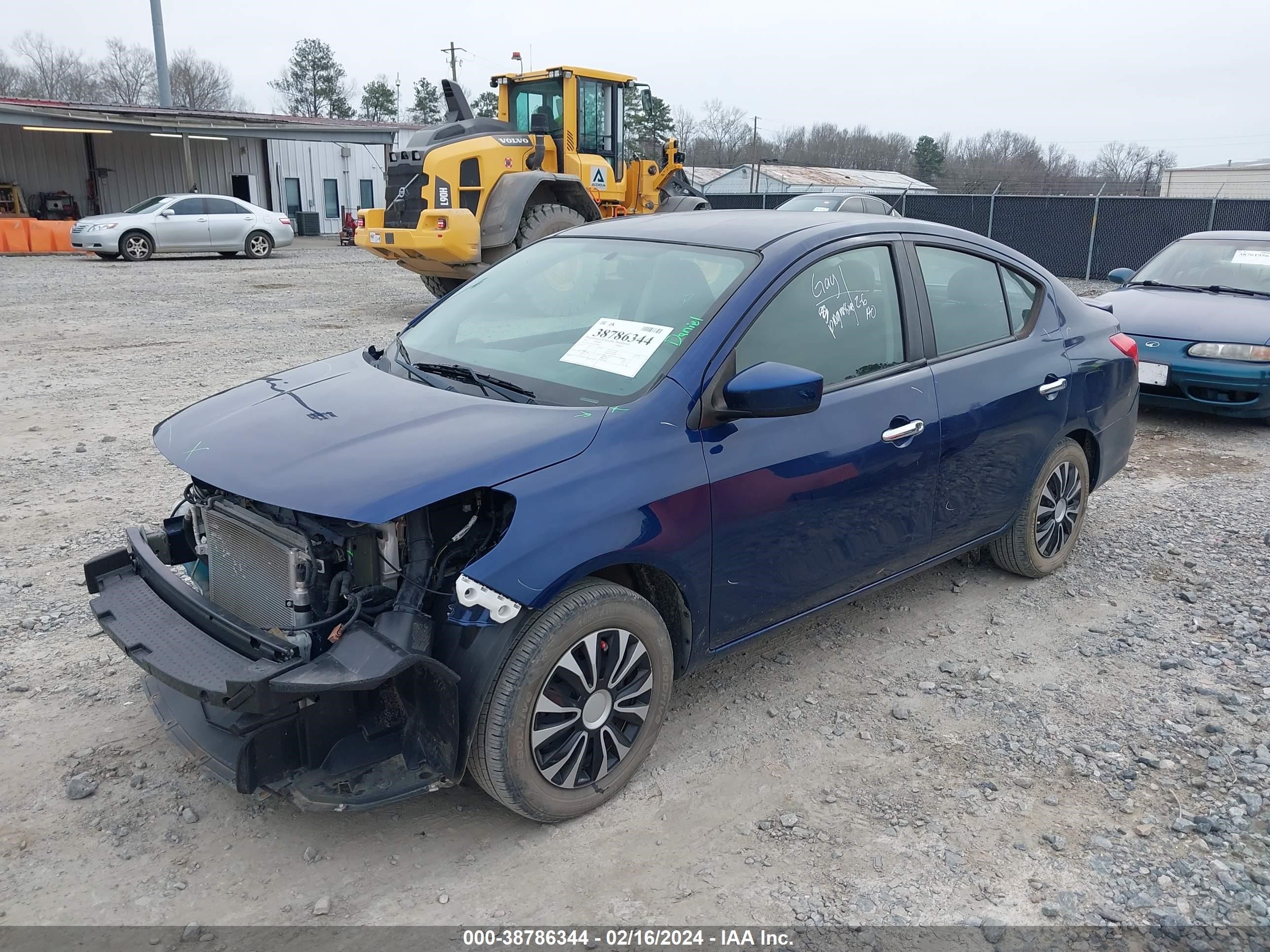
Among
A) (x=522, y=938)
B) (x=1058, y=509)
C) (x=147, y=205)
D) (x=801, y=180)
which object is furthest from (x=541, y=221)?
(x=801, y=180)

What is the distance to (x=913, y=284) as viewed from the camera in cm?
390

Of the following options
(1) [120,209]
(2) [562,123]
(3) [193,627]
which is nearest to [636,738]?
(3) [193,627]

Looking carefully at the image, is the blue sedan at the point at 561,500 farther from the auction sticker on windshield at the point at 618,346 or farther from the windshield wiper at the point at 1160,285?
the windshield wiper at the point at 1160,285

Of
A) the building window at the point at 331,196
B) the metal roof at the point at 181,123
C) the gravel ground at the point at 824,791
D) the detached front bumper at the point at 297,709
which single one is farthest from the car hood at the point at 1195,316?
the building window at the point at 331,196

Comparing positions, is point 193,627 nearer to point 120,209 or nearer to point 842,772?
point 842,772

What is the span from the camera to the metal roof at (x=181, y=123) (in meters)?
25.2

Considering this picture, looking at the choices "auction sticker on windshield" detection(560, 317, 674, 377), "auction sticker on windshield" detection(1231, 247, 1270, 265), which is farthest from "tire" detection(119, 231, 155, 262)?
"auction sticker on windshield" detection(560, 317, 674, 377)

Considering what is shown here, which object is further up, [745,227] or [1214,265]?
[745,227]

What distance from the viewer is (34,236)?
2391 cm

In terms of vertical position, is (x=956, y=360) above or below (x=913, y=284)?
below

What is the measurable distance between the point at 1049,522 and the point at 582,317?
2.63 meters

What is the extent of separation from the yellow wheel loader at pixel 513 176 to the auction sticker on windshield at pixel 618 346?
8567 millimetres

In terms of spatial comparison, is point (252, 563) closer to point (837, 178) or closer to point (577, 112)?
point (577, 112)

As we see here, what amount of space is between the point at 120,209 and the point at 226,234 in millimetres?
12186
